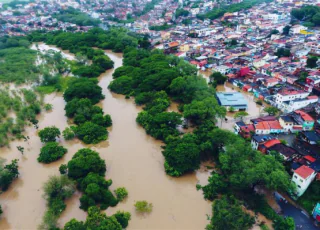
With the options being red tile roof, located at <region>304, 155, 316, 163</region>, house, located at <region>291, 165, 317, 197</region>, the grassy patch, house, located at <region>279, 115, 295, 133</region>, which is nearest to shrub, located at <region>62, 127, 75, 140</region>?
the grassy patch

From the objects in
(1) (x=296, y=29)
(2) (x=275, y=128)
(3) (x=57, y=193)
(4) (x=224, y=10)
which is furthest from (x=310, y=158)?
(4) (x=224, y=10)

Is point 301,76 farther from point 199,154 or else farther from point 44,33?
point 44,33

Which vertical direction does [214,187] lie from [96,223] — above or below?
below

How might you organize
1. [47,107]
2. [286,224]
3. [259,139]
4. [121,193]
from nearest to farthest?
1. [286,224]
2. [121,193]
3. [259,139]
4. [47,107]

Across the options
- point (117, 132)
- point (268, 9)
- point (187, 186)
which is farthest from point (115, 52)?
point (268, 9)

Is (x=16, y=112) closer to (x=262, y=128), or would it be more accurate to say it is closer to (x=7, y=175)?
(x=7, y=175)

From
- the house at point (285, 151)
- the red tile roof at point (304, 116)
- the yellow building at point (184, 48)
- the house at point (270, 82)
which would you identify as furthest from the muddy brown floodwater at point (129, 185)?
the yellow building at point (184, 48)

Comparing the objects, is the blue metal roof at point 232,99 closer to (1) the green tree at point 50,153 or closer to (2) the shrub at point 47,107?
(1) the green tree at point 50,153

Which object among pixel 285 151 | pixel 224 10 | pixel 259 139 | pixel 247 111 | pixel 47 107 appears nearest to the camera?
pixel 285 151
